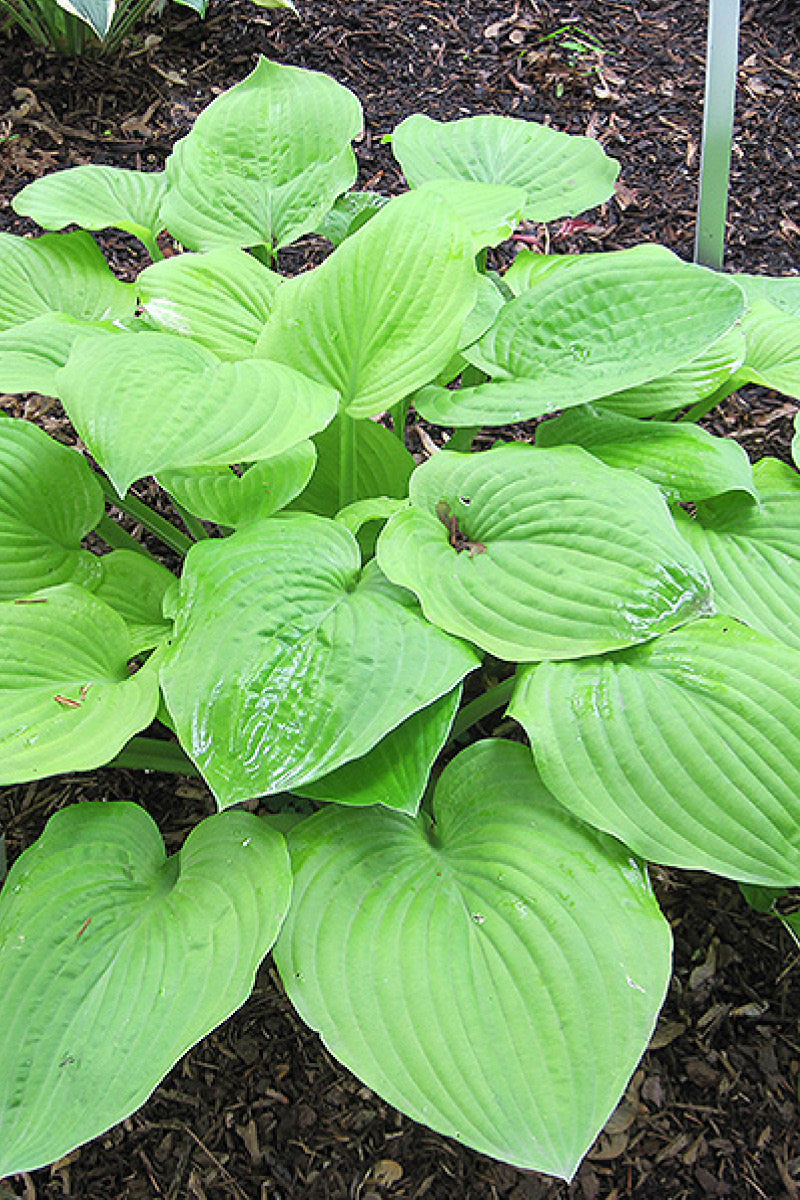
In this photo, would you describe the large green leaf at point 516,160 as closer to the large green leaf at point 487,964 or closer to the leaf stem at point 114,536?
the leaf stem at point 114,536

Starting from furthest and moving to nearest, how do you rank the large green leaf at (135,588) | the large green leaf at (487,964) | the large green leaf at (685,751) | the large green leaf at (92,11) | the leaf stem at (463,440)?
the large green leaf at (92,11)
the leaf stem at (463,440)
the large green leaf at (135,588)
the large green leaf at (685,751)
the large green leaf at (487,964)

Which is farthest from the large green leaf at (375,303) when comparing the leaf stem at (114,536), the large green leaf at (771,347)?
the large green leaf at (771,347)

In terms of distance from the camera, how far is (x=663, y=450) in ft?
4.24

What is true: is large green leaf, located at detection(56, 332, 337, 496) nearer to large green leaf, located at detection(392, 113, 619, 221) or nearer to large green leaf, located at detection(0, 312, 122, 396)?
large green leaf, located at detection(0, 312, 122, 396)

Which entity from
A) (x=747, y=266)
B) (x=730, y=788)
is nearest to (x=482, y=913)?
(x=730, y=788)

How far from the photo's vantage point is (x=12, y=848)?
1.33m

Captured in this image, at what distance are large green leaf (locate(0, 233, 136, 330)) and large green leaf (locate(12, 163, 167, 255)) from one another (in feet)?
0.15

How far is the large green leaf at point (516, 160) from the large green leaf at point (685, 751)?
0.84 metres

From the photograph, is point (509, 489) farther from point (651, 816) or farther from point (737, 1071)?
point (737, 1071)

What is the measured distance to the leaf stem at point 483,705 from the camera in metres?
1.23

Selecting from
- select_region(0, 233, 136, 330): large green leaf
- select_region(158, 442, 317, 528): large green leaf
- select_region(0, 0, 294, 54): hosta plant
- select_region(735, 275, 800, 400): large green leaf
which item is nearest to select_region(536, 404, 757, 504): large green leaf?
select_region(735, 275, 800, 400): large green leaf

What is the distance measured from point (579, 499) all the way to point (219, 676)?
43 centimetres

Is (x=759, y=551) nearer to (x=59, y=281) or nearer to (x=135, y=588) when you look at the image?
(x=135, y=588)

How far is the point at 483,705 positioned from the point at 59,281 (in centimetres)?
93
